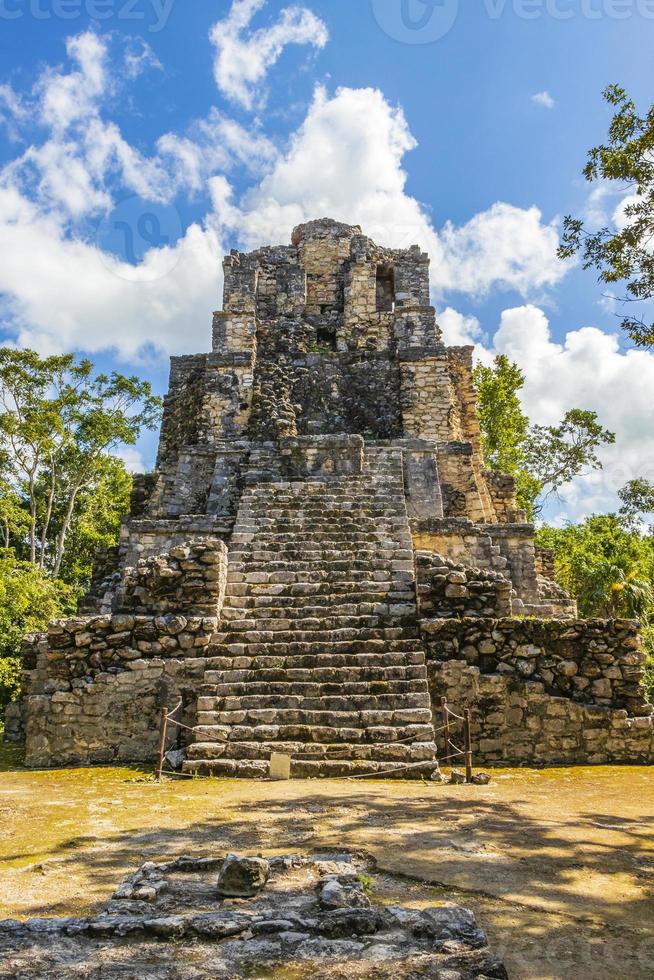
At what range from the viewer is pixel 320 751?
6090mm

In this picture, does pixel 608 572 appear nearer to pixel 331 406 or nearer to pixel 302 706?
pixel 331 406

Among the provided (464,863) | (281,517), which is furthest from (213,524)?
(464,863)

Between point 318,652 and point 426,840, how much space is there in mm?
3616

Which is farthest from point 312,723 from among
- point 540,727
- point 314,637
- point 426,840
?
point 426,840

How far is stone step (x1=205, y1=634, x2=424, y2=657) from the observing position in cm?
727

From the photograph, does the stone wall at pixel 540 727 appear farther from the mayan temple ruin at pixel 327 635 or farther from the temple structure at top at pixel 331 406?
the temple structure at top at pixel 331 406

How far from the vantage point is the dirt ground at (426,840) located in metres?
2.59

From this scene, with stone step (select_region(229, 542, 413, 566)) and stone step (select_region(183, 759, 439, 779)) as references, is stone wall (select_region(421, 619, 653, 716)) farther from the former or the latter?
stone step (select_region(229, 542, 413, 566))

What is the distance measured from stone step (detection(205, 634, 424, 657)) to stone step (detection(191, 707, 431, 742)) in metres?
0.85

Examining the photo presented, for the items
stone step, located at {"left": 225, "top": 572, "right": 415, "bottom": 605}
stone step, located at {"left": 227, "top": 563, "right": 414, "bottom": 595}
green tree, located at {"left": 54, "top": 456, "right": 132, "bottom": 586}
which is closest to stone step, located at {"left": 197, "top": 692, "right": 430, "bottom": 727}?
stone step, located at {"left": 225, "top": 572, "right": 415, "bottom": 605}

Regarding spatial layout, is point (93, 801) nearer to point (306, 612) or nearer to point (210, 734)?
point (210, 734)

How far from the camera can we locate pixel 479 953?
2178 mm

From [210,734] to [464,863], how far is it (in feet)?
11.8

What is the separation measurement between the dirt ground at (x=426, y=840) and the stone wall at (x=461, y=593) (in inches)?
70.2
